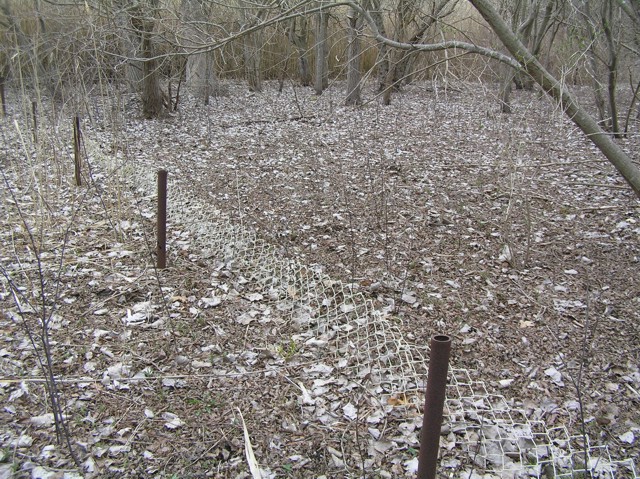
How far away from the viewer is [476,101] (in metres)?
11.4

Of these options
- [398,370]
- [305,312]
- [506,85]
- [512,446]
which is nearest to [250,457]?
[398,370]

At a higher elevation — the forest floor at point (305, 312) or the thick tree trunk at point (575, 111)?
the thick tree trunk at point (575, 111)

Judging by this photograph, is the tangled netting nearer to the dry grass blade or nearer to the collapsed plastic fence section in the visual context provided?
the collapsed plastic fence section

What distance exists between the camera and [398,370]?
10.2 ft

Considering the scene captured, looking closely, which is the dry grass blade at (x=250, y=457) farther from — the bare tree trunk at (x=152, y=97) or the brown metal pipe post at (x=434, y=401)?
the bare tree trunk at (x=152, y=97)

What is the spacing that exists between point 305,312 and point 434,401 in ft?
6.63

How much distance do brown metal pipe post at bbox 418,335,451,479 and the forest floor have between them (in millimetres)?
605

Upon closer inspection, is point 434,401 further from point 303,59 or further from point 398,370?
point 303,59

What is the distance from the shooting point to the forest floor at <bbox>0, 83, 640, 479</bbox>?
261 cm

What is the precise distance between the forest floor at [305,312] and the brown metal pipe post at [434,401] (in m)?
0.60

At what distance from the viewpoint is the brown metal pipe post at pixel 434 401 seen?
1737mm

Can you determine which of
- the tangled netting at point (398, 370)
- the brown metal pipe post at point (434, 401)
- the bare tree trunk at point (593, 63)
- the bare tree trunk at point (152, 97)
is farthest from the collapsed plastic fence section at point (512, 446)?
the bare tree trunk at point (152, 97)

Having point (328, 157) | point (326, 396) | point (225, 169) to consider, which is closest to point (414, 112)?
point (328, 157)

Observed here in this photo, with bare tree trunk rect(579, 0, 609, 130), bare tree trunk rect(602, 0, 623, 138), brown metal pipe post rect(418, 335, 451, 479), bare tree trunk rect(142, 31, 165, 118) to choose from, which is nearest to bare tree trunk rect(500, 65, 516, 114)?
bare tree trunk rect(579, 0, 609, 130)
